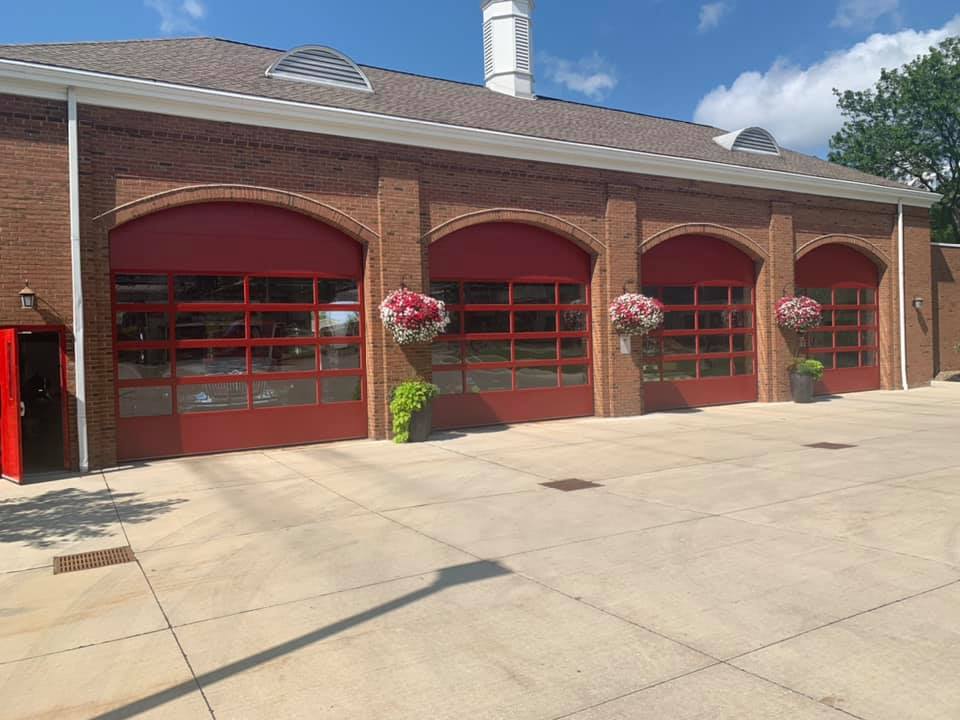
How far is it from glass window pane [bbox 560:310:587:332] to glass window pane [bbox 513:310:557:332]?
217 millimetres

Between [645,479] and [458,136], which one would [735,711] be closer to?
[645,479]

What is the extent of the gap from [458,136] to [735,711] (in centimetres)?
1165

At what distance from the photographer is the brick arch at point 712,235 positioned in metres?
16.2

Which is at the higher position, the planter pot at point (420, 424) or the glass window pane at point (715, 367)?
the glass window pane at point (715, 367)

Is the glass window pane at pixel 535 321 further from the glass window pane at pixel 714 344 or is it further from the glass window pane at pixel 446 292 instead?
the glass window pane at pixel 714 344

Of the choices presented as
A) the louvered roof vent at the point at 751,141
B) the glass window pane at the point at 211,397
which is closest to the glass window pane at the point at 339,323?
the glass window pane at the point at 211,397

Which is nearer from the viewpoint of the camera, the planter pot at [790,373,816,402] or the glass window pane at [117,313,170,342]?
the glass window pane at [117,313,170,342]

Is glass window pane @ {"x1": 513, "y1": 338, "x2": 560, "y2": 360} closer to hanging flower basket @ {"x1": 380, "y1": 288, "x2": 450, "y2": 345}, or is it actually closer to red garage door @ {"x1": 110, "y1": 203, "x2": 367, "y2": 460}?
hanging flower basket @ {"x1": 380, "y1": 288, "x2": 450, "y2": 345}

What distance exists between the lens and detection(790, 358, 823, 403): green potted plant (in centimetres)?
1780

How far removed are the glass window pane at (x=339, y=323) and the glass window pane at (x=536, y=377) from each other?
11.7 feet

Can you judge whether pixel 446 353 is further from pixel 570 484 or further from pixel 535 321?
pixel 570 484

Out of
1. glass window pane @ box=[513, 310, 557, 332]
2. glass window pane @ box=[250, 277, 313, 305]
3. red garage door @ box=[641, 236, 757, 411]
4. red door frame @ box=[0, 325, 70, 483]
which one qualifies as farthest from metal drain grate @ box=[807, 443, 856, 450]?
red door frame @ box=[0, 325, 70, 483]

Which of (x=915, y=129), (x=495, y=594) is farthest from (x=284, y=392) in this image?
(x=915, y=129)

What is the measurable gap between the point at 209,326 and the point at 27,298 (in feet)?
8.32
